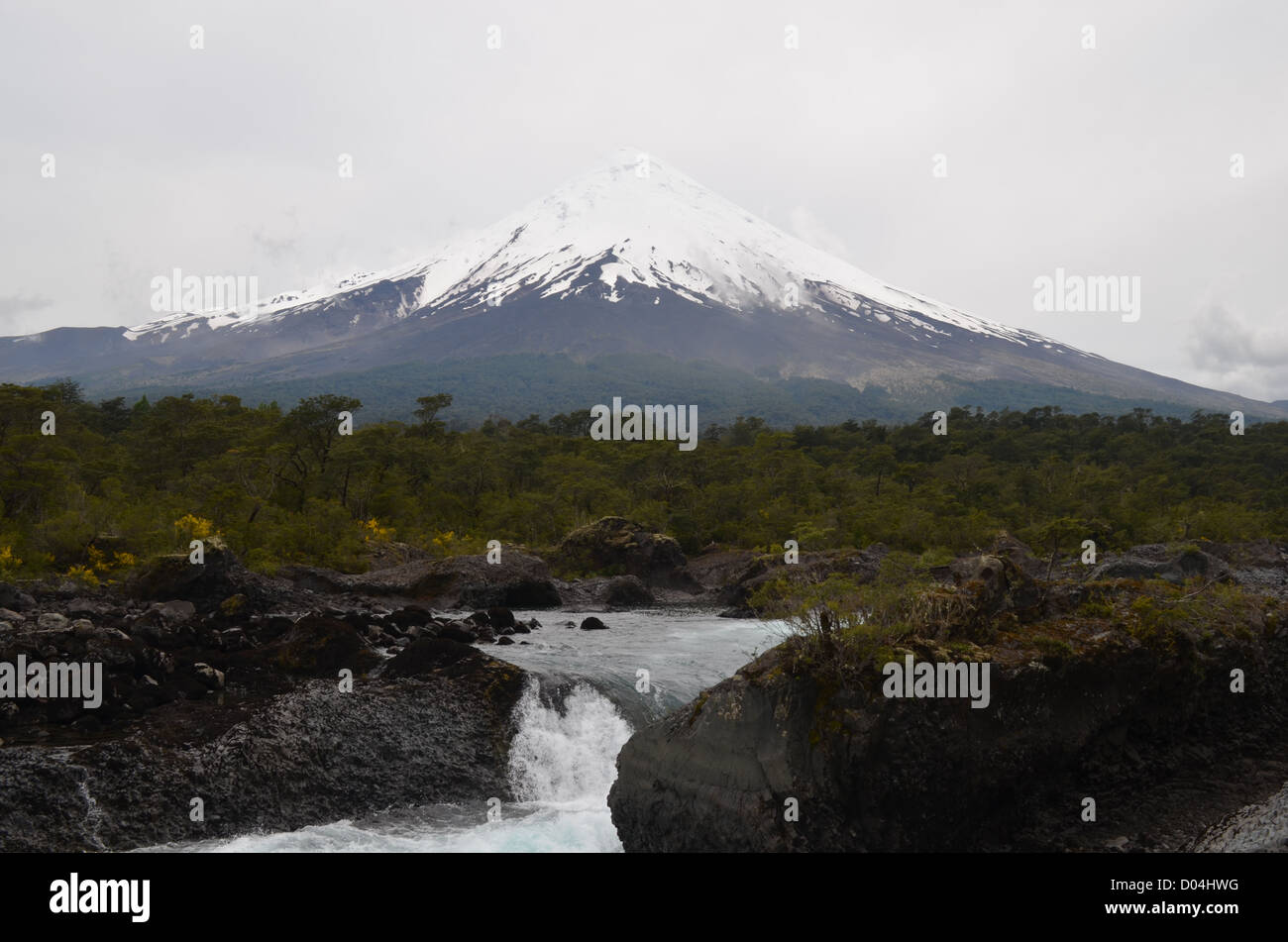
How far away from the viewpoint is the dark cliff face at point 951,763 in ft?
27.1

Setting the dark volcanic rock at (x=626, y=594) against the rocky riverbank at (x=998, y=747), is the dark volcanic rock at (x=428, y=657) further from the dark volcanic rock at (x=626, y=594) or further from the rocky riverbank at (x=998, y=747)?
the dark volcanic rock at (x=626, y=594)

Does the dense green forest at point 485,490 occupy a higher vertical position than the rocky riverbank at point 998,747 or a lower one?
higher

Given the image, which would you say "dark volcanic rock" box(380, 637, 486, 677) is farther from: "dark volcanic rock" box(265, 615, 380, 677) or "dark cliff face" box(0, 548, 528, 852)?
"dark volcanic rock" box(265, 615, 380, 677)

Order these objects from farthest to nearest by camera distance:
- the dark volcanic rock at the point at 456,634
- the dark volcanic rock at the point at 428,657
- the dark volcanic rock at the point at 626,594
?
the dark volcanic rock at the point at 626,594, the dark volcanic rock at the point at 456,634, the dark volcanic rock at the point at 428,657

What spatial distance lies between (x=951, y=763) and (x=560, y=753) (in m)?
6.46

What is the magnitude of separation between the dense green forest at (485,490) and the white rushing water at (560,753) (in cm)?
1167

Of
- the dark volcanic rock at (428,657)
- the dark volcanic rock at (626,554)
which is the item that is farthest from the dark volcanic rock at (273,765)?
the dark volcanic rock at (626,554)

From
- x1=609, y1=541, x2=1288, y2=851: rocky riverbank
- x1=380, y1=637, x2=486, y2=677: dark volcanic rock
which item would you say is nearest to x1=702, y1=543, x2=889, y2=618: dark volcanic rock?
x1=380, y1=637, x2=486, y2=677: dark volcanic rock

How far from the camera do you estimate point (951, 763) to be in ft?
27.5
